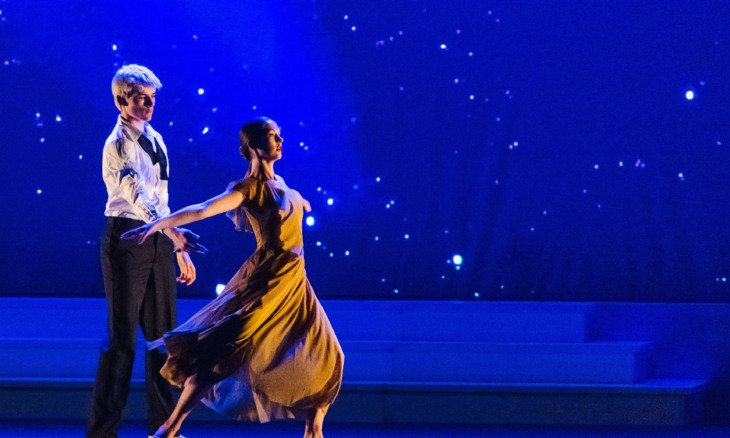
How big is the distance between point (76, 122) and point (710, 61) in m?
3.22

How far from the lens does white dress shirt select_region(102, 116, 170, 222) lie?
4500mm

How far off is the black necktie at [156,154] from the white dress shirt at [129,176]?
2cm

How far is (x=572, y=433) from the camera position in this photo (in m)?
5.39

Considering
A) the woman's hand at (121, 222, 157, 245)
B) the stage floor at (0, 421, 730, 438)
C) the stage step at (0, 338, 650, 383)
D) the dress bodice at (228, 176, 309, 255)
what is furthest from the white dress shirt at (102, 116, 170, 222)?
the stage step at (0, 338, 650, 383)

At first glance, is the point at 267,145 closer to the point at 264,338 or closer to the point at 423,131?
the point at 264,338

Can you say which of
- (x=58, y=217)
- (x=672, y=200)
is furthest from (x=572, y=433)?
(x=58, y=217)

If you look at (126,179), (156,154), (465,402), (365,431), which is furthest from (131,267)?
(465,402)

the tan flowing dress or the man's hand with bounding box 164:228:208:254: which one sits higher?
the man's hand with bounding box 164:228:208:254

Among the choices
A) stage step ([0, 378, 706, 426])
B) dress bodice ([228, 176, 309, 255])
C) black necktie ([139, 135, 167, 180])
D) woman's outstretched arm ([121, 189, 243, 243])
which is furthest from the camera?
stage step ([0, 378, 706, 426])

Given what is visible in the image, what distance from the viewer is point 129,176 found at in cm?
450

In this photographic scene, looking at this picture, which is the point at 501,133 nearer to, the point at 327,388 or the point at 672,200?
the point at 672,200

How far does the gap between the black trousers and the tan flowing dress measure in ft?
0.80

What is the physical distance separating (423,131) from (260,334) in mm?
2230

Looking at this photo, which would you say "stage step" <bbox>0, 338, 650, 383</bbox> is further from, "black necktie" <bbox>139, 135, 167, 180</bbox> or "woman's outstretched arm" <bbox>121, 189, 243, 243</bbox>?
"woman's outstretched arm" <bbox>121, 189, 243, 243</bbox>
